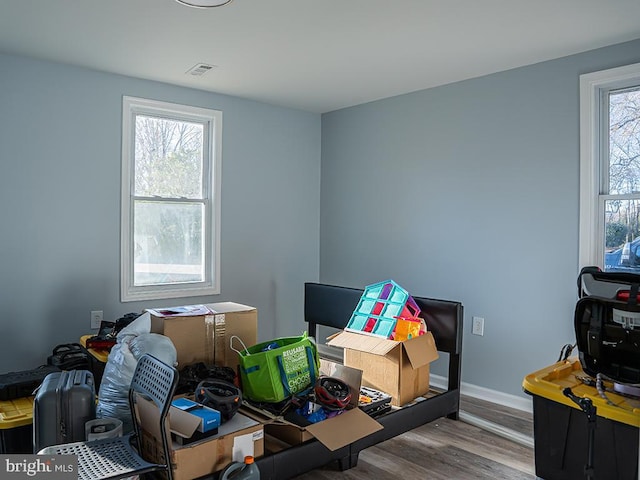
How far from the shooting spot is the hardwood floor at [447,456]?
267 cm

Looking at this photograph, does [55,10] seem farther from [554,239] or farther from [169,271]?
[554,239]

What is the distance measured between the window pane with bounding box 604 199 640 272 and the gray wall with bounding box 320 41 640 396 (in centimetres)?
19

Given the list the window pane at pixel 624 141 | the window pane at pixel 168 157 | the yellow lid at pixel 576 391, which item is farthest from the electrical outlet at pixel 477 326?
the window pane at pixel 168 157

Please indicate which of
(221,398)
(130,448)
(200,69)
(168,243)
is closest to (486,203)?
(200,69)

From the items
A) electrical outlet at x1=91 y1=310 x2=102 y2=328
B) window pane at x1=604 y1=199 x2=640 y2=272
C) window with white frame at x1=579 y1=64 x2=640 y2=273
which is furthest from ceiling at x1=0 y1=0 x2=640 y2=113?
electrical outlet at x1=91 y1=310 x2=102 y2=328

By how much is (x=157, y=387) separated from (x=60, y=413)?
0.56 metres

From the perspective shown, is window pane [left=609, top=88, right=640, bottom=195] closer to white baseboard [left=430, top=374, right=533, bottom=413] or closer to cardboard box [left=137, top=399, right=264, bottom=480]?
white baseboard [left=430, top=374, right=533, bottom=413]

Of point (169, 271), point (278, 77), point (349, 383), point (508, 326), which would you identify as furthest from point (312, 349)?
point (278, 77)

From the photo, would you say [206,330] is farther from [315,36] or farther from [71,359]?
[315,36]

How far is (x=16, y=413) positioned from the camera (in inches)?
98.3

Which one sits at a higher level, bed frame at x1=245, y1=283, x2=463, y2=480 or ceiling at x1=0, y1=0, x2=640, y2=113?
ceiling at x1=0, y1=0, x2=640, y2=113

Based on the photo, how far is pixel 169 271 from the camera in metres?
4.25

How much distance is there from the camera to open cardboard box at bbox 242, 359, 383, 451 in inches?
95.3

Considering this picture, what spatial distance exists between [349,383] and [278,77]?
2390 mm
